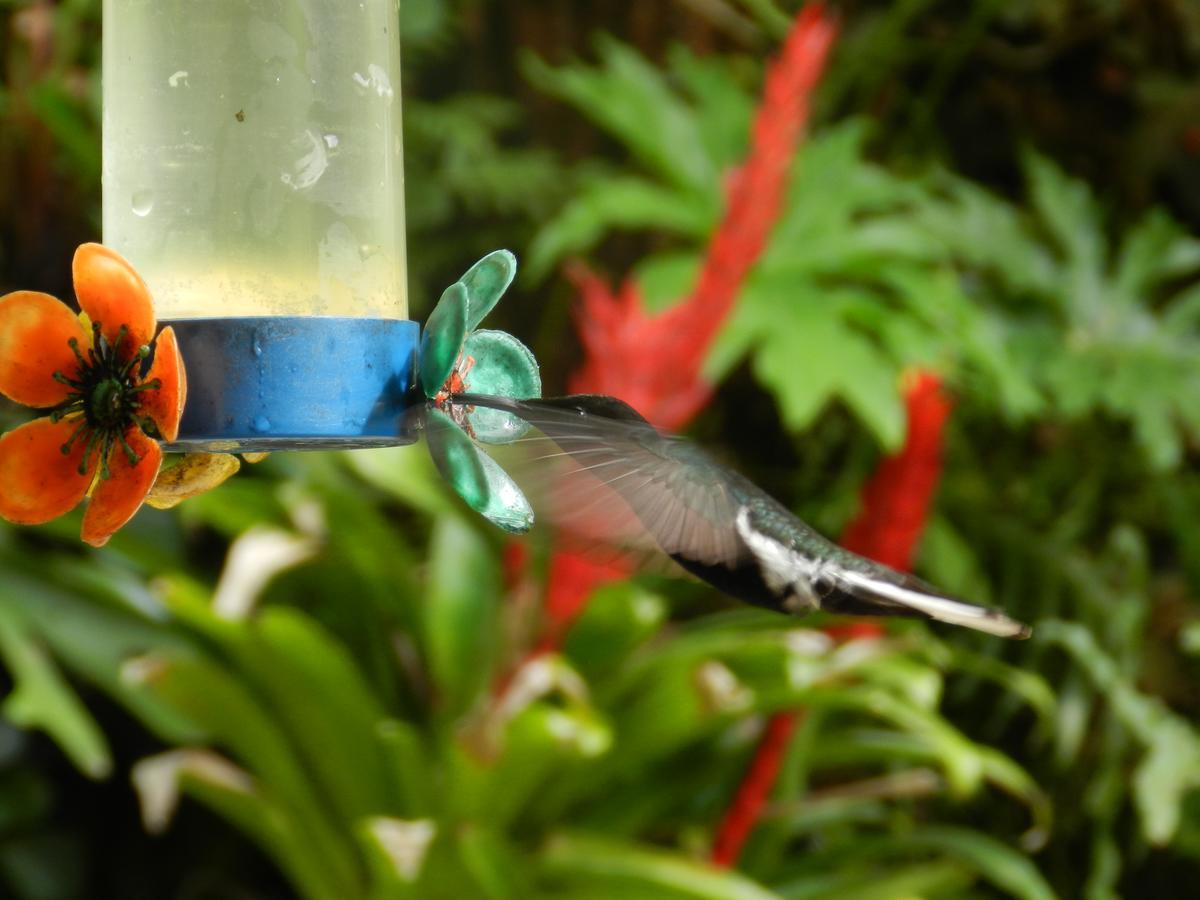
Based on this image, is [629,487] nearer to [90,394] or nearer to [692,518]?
[692,518]

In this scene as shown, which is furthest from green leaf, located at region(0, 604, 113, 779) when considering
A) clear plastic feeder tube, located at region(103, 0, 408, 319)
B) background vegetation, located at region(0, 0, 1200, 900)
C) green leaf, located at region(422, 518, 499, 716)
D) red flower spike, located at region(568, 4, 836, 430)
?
clear plastic feeder tube, located at region(103, 0, 408, 319)

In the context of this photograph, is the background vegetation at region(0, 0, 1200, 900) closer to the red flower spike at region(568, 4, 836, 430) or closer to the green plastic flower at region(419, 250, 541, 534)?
the red flower spike at region(568, 4, 836, 430)

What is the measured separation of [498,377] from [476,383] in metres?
0.01

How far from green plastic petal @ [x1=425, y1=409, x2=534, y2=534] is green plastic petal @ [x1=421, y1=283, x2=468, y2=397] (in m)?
0.03

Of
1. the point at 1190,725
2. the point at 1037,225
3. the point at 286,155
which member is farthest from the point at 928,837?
the point at 286,155

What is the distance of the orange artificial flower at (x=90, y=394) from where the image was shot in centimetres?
49

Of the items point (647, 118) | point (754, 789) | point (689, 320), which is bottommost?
point (754, 789)

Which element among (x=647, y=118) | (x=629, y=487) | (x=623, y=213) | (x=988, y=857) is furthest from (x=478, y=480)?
(x=647, y=118)

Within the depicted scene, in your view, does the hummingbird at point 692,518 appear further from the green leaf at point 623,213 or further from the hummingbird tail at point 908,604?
the green leaf at point 623,213

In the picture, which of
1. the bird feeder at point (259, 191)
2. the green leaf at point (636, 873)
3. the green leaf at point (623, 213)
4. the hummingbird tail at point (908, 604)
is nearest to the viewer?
the hummingbird tail at point (908, 604)

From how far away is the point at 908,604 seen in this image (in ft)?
1.59

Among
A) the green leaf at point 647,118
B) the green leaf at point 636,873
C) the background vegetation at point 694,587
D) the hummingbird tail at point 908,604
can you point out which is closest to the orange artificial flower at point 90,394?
the hummingbird tail at point 908,604

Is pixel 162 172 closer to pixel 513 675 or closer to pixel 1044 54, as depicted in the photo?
pixel 513 675

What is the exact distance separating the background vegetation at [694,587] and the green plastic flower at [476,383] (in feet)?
3.57
